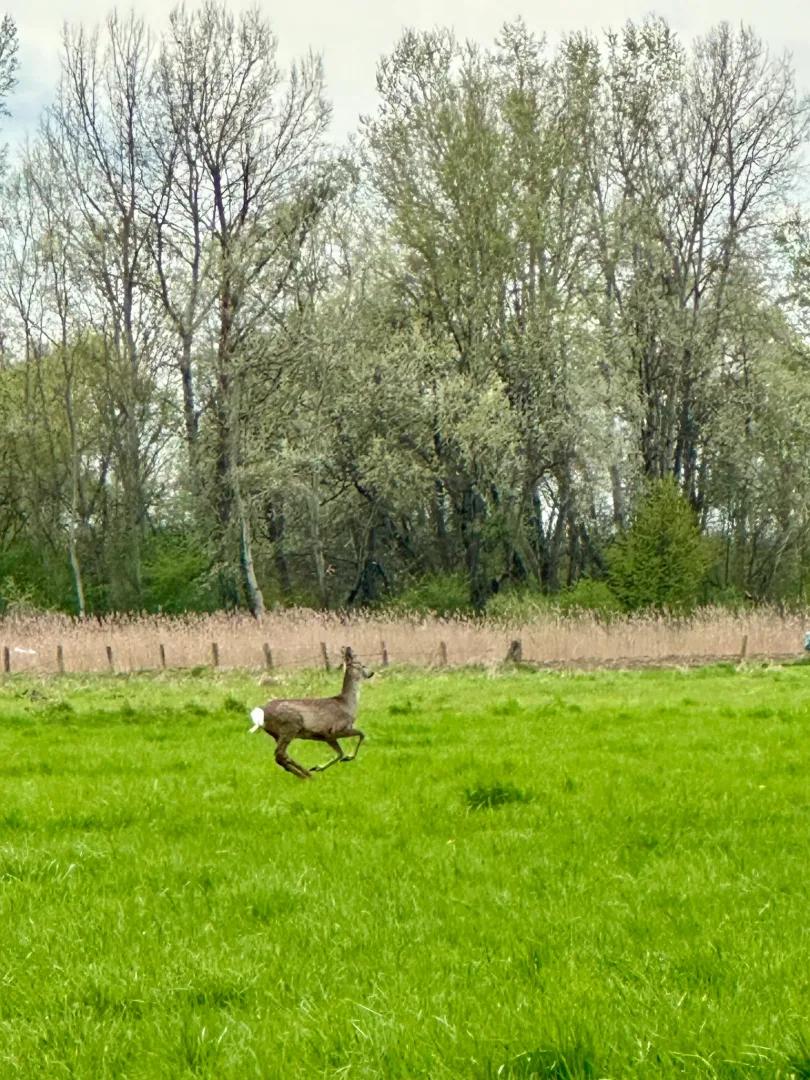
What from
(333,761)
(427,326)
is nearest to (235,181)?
(427,326)

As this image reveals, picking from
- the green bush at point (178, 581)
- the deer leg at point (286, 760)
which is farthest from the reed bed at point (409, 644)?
the deer leg at point (286, 760)

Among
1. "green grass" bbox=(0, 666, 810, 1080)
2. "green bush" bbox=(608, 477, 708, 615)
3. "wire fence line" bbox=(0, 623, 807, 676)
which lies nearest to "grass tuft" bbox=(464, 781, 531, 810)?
"green grass" bbox=(0, 666, 810, 1080)

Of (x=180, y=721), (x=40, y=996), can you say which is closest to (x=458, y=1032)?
(x=40, y=996)

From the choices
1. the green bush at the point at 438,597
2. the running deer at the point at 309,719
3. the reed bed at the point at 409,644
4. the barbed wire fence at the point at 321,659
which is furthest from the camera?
the green bush at the point at 438,597

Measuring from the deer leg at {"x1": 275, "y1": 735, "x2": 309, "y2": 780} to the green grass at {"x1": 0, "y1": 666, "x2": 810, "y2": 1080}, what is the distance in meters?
0.15

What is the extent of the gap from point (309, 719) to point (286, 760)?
0.45 m

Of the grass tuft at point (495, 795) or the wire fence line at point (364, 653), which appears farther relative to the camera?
the wire fence line at point (364, 653)

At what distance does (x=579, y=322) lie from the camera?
4072 centimetres

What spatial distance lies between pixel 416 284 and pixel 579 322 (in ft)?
20.2

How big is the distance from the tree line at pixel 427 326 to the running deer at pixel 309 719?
2623cm

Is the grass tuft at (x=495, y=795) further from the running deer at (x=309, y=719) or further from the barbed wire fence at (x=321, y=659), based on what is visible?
the barbed wire fence at (x=321, y=659)

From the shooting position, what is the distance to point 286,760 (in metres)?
10.4

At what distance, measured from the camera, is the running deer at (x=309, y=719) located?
10227 mm

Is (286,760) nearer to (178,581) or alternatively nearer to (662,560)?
(662,560)
